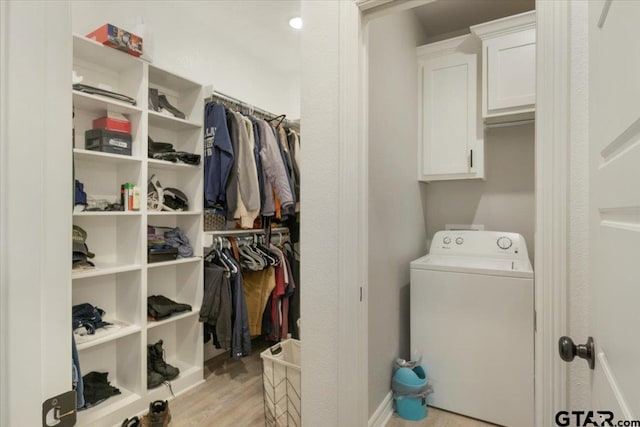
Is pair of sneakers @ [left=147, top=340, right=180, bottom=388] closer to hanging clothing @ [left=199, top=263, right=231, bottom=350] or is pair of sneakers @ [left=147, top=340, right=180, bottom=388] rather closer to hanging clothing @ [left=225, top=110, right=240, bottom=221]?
hanging clothing @ [left=199, top=263, right=231, bottom=350]

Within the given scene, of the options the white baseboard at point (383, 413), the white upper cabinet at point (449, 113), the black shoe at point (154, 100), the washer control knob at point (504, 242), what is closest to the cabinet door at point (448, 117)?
the white upper cabinet at point (449, 113)

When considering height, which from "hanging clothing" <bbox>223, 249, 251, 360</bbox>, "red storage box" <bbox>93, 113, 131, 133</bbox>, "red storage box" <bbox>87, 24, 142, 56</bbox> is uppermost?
"red storage box" <bbox>87, 24, 142, 56</bbox>

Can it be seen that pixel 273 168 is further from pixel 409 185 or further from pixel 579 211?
pixel 579 211

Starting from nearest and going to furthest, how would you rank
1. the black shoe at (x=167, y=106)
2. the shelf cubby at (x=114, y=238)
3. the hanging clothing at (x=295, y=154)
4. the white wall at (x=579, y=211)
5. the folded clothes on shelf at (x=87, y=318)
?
1. the white wall at (x=579, y=211)
2. the folded clothes on shelf at (x=87, y=318)
3. the shelf cubby at (x=114, y=238)
4. the black shoe at (x=167, y=106)
5. the hanging clothing at (x=295, y=154)

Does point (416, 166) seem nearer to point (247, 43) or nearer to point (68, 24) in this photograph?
point (247, 43)

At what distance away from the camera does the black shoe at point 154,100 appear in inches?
90.9

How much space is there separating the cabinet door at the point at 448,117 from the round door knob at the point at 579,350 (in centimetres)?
190

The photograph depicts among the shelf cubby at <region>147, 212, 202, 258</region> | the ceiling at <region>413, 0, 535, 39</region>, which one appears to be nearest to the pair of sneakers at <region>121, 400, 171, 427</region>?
the shelf cubby at <region>147, 212, 202, 258</region>

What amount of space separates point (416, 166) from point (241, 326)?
1858mm

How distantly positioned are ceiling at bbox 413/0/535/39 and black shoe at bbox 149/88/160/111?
2.05m

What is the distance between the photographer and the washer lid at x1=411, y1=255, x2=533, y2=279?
1961 millimetres

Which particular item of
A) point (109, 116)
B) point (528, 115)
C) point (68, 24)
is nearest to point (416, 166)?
point (528, 115)

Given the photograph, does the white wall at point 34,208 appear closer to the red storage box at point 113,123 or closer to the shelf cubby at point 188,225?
the red storage box at point 113,123

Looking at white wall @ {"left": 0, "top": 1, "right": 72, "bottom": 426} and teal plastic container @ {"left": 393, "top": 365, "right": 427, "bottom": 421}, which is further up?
white wall @ {"left": 0, "top": 1, "right": 72, "bottom": 426}
